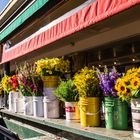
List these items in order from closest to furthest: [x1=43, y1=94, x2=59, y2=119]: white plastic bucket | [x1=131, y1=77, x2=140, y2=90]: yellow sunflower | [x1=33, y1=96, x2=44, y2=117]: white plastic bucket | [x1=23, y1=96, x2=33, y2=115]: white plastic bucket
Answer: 1. [x1=131, y1=77, x2=140, y2=90]: yellow sunflower
2. [x1=43, y1=94, x2=59, y2=119]: white plastic bucket
3. [x1=33, y1=96, x2=44, y2=117]: white plastic bucket
4. [x1=23, y1=96, x2=33, y2=115]: white plastic bucket

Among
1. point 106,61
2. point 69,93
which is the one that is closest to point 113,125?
point 69,93

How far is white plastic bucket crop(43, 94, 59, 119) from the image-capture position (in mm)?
3265

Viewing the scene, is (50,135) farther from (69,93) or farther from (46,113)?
Answer: (69,93)

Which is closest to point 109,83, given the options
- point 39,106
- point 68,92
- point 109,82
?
point 109,82

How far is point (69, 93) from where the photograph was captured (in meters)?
2.87

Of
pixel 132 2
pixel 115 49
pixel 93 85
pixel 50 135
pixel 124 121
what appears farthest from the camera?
pixel 115 49

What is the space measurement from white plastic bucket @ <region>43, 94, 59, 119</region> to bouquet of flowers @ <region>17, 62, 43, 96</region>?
0.24 meters

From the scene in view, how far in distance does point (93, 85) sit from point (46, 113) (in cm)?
90

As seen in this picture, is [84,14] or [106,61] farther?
[106,61]

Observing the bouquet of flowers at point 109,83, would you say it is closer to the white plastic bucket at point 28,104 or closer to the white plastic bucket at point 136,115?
the white plastic bucket at point 136,115

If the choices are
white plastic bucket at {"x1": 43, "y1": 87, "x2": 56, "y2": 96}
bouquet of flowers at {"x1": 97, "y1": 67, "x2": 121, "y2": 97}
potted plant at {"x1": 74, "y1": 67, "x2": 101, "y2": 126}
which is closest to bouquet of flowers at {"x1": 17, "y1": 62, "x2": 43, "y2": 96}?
white plastic bucket at {"x1": 43, "y1": 87, "x2": 56, "y2": 96}

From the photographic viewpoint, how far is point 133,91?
2.07 metres

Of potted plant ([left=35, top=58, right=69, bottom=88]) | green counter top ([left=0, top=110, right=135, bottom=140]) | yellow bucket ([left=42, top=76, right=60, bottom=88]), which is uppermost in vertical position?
potted plant ([left=35, top=58, right=69, bottom=88])

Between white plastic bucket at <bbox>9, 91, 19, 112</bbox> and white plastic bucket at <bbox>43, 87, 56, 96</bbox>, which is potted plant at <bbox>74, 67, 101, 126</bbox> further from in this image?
white plastic bucket at <bbox>9, 91, 19, 112</bbox>
